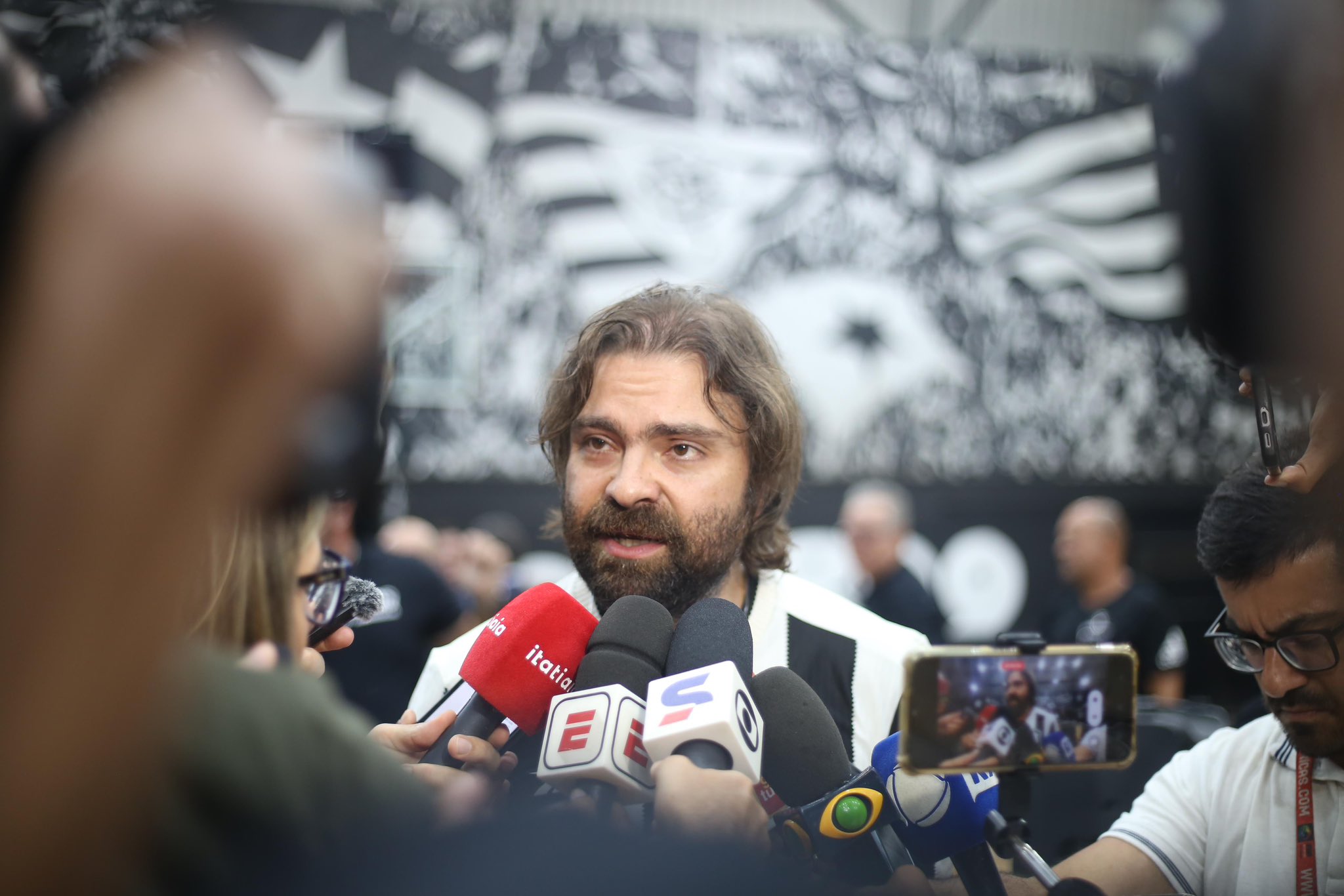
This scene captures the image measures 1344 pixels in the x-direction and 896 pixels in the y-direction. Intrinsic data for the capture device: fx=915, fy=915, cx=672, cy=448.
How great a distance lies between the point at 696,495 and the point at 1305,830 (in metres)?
1.08

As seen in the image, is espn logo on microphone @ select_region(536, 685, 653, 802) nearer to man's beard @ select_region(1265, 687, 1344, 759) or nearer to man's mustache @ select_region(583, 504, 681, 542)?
man's mustache @ select_region(583, 504, 681, 542)

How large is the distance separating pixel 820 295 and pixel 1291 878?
5.77 meters

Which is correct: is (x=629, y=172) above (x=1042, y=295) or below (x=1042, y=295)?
above

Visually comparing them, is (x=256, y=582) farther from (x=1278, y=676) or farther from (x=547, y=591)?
(x=1278, y=676)

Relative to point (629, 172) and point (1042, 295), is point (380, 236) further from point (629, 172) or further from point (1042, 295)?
point (1042, 295)

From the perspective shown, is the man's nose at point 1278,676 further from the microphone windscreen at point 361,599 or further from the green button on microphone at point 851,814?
the microphone windscreen at point 361,599

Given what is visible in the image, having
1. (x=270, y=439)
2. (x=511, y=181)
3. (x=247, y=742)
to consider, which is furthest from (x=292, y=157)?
(x=511, y=181)

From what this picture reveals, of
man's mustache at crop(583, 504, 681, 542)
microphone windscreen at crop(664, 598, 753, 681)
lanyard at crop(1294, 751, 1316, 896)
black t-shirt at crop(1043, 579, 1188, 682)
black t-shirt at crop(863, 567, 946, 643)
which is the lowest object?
black t-shirt at crop(1043, 579, 1188, 682)

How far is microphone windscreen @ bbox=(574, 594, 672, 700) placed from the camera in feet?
4.09

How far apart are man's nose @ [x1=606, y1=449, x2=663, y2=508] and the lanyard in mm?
1114

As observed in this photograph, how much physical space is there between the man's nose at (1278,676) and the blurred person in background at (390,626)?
2491 mm

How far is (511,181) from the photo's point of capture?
651cm

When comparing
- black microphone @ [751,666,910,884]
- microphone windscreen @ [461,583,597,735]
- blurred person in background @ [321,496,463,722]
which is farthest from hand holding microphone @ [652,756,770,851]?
blurred person in background @ [321,496,463,722]

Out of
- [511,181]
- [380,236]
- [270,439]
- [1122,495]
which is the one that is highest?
[511,181]
